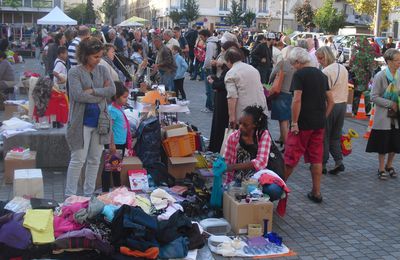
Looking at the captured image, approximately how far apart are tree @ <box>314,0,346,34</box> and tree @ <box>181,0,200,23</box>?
18276mm

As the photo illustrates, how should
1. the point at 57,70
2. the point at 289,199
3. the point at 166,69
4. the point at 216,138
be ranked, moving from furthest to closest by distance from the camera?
the point at 166,69 < the point at 57,70 < the point at 216,138 < the point at 289,199

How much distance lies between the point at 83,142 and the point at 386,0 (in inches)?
1248

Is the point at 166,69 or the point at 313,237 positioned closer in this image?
the point at 313,237

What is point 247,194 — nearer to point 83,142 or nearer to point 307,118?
point 307,118

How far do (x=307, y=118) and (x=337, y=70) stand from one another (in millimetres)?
1629

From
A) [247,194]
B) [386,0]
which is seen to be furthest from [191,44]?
[386,0]

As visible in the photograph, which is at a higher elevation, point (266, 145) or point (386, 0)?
point (386, 0)

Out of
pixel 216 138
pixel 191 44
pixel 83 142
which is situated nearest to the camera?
pixel 83 142

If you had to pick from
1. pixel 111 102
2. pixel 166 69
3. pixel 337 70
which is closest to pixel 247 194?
pixel 111 102

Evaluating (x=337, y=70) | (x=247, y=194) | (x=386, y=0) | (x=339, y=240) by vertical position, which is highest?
(x=386, y=0)

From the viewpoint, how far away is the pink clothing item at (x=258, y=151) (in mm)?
5719

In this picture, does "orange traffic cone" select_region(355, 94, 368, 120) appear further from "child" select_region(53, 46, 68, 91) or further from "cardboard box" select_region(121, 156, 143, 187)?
"cardboard box" select_region(121, 156, 143, 187)

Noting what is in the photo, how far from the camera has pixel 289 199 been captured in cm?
661

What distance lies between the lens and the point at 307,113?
20.4ft
